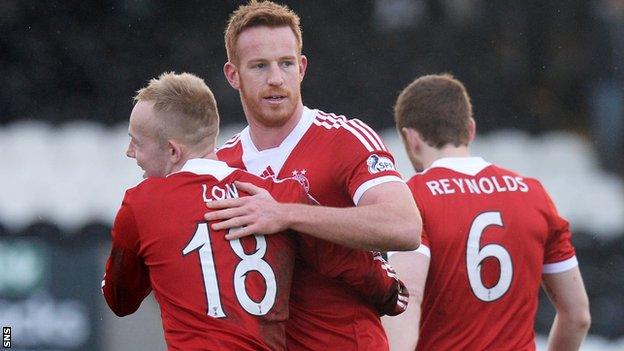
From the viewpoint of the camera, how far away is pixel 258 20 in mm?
3980

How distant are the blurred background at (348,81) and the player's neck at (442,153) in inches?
200

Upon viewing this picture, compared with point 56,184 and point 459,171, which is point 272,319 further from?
point 56,184

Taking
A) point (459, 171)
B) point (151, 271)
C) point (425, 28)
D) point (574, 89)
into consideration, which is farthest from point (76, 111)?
point (151, 271)

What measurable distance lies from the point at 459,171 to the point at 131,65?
7.04 metres

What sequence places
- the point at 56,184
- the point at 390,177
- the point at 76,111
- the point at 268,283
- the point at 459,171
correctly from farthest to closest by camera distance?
the point at 76,111 < the point at 56,184 < the point at 459,171 < the point at 390,177 < the point at 268,283

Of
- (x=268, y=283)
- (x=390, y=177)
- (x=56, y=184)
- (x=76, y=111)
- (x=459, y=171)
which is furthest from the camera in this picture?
(x=76, y=111)

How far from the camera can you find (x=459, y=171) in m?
4.68

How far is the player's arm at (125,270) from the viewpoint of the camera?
3551 mm

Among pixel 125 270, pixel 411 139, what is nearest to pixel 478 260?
pixel 411 139

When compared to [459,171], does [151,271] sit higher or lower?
lower

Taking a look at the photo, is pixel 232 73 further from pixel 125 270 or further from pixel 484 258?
pixel 484 258

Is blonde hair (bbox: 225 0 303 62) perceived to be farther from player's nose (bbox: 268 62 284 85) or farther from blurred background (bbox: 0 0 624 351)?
blurred background (bbox: 0 0 624 351)

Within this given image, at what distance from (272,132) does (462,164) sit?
100cm

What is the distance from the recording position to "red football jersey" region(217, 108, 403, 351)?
150 inches
